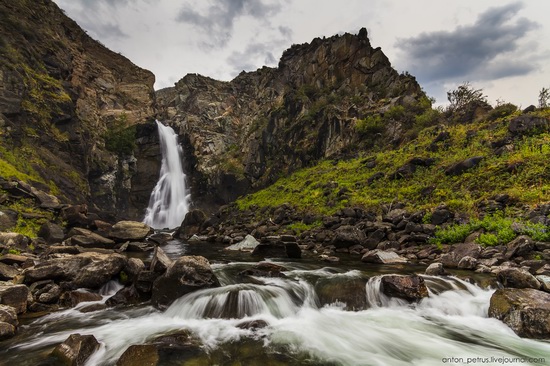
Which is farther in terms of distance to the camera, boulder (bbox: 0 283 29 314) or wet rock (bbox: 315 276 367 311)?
wet rock (bbox: 315 276 367 311)

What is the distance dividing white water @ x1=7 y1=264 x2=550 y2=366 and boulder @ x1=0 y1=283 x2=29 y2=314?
0.91 m

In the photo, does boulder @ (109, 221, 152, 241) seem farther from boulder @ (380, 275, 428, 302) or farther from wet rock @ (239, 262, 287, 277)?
boulder @ (380, 275, 428, 302)

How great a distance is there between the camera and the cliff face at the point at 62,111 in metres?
33.1

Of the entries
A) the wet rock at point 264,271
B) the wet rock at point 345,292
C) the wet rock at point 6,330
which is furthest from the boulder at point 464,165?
the wet rock at point 6,330

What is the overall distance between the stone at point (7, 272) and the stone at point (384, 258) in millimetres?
15778

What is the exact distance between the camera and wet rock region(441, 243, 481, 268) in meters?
13.3

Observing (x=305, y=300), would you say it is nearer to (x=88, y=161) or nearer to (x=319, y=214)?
(x=319, y=214)

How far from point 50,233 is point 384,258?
2208 cm

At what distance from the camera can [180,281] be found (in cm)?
965

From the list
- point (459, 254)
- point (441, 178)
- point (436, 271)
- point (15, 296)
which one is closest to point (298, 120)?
point (441, 178)

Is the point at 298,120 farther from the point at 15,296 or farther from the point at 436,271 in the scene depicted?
the point at 15,296

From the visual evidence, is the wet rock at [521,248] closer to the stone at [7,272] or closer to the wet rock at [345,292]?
the wet rock at [345,292]

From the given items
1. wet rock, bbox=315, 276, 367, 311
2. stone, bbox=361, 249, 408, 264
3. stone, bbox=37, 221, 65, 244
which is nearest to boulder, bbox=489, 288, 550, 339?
wet rock, bbox=315, 276, 367, 311

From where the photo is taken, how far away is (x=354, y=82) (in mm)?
53250
